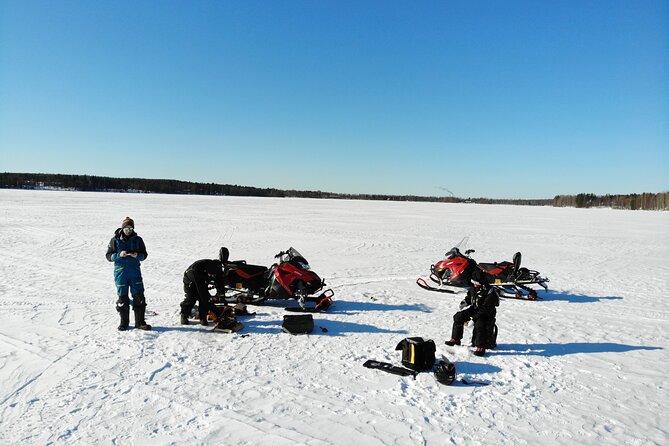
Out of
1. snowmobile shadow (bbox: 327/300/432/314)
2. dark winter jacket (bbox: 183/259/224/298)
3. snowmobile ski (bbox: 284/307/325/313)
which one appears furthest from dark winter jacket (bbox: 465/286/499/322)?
dark winter jacket (bbox: 183/259/224/298)

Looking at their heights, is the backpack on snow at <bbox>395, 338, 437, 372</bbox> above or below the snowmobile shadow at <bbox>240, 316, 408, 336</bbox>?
above

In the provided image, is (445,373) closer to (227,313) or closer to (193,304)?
(227,313)

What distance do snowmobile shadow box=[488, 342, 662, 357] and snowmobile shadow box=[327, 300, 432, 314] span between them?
72.9 inches

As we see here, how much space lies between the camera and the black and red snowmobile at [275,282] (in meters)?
6.83

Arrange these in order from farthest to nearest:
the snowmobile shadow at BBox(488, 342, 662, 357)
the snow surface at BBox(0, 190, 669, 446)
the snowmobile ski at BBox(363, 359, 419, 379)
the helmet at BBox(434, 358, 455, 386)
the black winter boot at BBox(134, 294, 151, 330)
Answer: the black winter boot at BBox(134, 294, 151, 330) < the snowmobile shadow at BBox(488, 342, 662, 357) < the snowmobile ski at BBox(363, 359, 419, 379) < the helmet at BBox(434, 358, 455, 386) < the snow surface at BBox(0, 190, 669, 446)

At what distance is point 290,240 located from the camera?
16531 millimetres

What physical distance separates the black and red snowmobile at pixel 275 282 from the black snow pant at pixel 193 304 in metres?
0.81

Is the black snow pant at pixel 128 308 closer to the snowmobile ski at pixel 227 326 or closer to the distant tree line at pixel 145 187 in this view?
the snowmobile ski at pixel 227 326

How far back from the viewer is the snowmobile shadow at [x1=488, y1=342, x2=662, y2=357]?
5090 millimetres

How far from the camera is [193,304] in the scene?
19.3 ft

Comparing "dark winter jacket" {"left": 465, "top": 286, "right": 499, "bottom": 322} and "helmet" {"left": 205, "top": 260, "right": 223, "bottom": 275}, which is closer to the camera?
"dark winter jacket" {"left": 465, "top": 286, "right": 499, "bottom": 322}

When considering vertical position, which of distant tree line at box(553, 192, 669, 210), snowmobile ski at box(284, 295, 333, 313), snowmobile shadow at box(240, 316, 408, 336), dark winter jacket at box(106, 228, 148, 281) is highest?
distant tree line at box(553, 192, 669, 210)

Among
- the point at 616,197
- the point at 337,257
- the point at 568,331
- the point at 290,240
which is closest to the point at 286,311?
the point at 568,331

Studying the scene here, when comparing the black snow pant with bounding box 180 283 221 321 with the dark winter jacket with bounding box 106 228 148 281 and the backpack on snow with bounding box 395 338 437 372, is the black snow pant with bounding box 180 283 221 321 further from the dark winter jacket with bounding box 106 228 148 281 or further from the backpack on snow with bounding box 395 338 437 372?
the backpack on snow with bounding box 395 338 437 372
